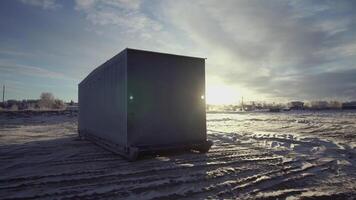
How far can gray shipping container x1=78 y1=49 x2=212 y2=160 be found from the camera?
321 inches

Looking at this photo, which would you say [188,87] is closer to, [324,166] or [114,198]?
[324,166]

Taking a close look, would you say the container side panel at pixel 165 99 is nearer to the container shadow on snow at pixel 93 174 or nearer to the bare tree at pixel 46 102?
the container shadow on snow at pixel 93 174

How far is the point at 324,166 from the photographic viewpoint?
7.43 metres

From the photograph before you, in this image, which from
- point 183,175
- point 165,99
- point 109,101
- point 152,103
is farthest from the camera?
point 109,101

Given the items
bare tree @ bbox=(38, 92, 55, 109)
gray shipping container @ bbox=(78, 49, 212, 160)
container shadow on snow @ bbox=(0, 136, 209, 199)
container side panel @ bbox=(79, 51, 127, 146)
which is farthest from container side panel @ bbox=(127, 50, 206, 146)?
bare tree @ bbox=(38, 92, 55, 109)

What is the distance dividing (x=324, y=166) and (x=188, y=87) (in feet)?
14.9

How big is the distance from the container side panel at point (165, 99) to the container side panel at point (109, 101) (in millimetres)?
342

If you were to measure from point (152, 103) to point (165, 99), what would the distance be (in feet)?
1.59

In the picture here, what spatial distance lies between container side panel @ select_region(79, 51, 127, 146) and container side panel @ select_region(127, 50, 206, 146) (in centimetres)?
34

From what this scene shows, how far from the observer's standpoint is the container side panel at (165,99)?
8.22m

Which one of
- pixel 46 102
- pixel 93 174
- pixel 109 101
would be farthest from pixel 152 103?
pixel 46 102

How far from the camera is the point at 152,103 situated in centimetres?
857

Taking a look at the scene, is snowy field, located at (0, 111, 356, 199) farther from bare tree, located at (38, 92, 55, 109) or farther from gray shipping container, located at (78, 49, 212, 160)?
bare tree, located at (38, 92, 55, 109)

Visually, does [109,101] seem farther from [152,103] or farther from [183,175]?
[183,175]
